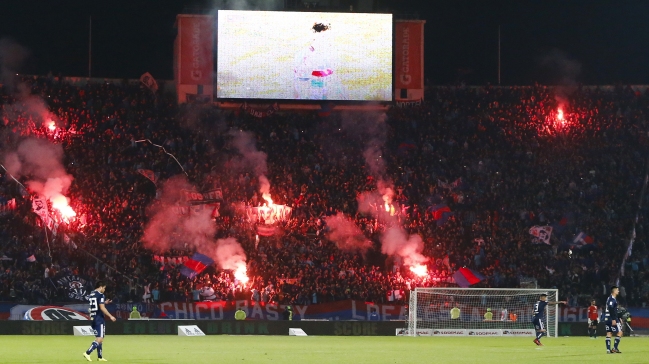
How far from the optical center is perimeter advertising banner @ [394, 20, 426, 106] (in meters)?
59.8

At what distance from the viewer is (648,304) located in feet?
143

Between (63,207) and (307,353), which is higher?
(63,207)

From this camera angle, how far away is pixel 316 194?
50.2 metres

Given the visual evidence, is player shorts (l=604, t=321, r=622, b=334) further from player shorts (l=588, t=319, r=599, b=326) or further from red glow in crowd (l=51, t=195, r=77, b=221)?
red glow in crowd (l=51, t=195, r=77, b=221)

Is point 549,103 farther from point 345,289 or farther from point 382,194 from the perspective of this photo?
point 345,289

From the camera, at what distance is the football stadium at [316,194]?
137 ft

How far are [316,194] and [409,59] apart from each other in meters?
14.3

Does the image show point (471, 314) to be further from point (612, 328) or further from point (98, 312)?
point (98, 312)

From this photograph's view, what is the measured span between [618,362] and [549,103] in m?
35.2

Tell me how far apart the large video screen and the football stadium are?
0.11 m

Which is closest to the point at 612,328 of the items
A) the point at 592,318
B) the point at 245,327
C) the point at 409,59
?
the point at 592,318

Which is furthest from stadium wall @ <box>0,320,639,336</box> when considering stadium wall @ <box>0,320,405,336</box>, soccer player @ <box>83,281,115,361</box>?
soccer player @ <box>83,281,115,361</box>

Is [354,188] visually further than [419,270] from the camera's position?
Yes

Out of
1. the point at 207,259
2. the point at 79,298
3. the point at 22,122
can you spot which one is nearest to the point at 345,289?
the point at 207,259
